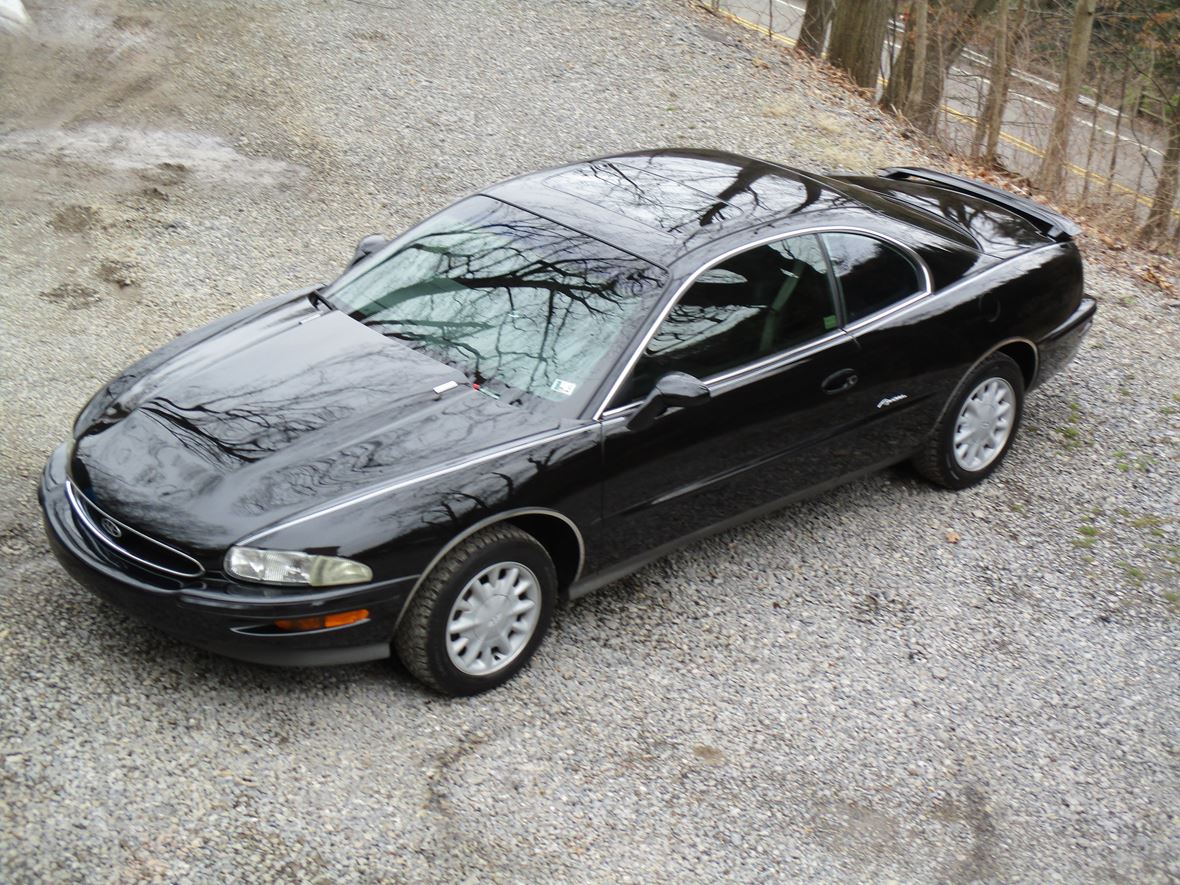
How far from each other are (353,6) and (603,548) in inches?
418

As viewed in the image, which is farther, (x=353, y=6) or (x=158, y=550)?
(x=353, y=6)

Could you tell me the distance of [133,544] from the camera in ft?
14.0

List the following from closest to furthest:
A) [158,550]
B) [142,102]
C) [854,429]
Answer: [158,550] → [854,429] → [142,102]

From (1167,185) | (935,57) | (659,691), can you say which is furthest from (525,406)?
(935,57)

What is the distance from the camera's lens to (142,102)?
10.6m

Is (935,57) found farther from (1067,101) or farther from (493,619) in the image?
(493,619)

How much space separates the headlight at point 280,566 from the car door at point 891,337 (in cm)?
263

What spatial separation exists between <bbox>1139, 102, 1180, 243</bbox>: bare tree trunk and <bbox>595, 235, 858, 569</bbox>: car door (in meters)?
10.8

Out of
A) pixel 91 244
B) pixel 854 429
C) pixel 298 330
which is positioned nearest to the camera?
pixel 298 330

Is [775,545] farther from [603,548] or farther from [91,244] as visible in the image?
[91,244]

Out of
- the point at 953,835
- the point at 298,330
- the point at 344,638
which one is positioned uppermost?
the point at 298,330

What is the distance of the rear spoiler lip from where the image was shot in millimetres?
6742

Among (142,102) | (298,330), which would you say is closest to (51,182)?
(142,102)

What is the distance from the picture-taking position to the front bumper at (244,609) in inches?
161
